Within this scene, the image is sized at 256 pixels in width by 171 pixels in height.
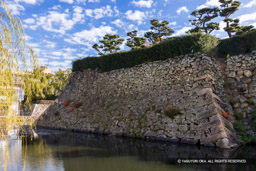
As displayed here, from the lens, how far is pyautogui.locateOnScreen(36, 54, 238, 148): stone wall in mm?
9781

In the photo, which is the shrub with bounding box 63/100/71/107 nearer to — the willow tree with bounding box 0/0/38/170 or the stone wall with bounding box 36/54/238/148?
the stone wall with bounding box 36/54/238/148

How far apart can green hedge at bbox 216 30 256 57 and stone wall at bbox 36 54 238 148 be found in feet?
3.63

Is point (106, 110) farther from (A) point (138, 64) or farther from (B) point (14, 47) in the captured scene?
(B) point (14, 47)

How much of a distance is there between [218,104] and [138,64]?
7.58m

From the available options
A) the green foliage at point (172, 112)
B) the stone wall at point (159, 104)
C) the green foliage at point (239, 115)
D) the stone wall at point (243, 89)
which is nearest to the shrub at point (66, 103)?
the stone wall at point (159, 104)

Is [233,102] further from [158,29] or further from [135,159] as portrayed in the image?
[158,29]

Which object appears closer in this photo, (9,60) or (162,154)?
(9,60)

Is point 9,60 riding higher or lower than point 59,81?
lower

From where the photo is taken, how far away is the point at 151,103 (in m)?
13.1

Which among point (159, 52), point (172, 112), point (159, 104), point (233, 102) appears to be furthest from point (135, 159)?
point (159, 52)

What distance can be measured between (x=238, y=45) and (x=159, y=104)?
651cm

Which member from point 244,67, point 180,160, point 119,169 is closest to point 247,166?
point 180,160

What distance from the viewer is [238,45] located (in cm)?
1205

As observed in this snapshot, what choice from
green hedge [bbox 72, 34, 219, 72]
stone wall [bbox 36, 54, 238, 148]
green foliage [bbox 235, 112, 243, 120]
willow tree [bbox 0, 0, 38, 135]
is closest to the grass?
stone wall [bbox 36, 54, 238, 148]
